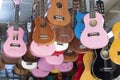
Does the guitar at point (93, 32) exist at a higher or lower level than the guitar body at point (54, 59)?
higher

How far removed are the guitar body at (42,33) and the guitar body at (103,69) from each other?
65cm

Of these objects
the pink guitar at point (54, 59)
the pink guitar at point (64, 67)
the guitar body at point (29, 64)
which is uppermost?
the pink guitar at point (54, 59)

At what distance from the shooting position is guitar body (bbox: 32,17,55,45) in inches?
101

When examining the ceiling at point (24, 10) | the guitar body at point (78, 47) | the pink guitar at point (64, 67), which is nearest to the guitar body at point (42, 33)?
the guitar body at point (78, 47)

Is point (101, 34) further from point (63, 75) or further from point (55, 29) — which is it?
point (63, 75)

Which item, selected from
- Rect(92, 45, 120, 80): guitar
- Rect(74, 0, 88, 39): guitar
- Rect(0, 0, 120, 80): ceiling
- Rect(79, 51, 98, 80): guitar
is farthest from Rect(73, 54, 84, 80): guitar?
Rect(0, 0, 120, 80): ceiling

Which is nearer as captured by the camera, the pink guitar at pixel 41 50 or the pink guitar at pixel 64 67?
the pink guitar at pixel 41 50

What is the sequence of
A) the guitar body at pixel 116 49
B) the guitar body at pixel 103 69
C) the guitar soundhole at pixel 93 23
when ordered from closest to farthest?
the guitar soundhole at pixel 93 23, the guitar body at pixel 116 49, the guitar body at pixel 103 69

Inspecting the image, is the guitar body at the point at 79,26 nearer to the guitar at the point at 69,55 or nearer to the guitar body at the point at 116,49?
the guitar body at the point at 116,49

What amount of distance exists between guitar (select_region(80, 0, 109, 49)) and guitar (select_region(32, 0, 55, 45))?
310mm

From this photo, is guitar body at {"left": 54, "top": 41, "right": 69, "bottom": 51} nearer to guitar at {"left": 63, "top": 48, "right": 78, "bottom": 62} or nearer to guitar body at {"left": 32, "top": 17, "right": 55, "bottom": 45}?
guitar body at {"left": 32, "top": 17, "right": 55, "bottom": 45}

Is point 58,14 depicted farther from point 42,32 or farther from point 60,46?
point 60,46

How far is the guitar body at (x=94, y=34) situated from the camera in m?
2.46

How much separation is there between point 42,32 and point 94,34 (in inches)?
19.2
